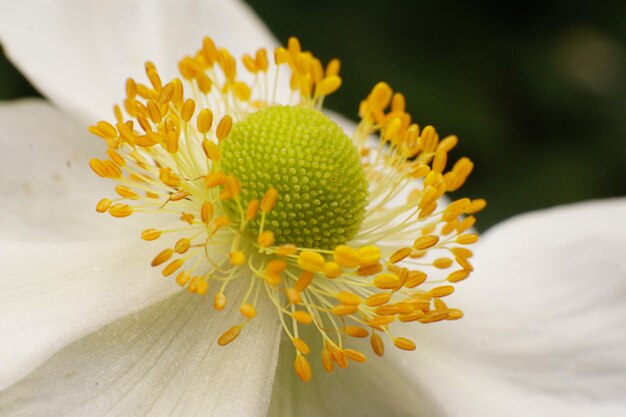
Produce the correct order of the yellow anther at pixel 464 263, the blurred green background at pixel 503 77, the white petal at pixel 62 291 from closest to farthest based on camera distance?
the white petal at pixel 62 291 → the yellow anther at pixel 464 263 → the blurred green background at pixel 503 77

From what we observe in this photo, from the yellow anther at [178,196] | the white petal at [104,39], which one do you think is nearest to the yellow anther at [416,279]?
the yellow anther at [178,196]

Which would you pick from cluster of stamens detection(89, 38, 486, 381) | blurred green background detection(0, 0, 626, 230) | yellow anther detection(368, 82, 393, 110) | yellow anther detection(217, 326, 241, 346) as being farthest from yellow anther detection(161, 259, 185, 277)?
blurred green background detection(0, 0, 626, 230)

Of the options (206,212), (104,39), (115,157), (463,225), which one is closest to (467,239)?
(463,225)

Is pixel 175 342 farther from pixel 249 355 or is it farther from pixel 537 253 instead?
pixel 537 253

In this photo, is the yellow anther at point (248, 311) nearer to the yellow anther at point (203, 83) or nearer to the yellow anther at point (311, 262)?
the yellow anther at point (311, 262)

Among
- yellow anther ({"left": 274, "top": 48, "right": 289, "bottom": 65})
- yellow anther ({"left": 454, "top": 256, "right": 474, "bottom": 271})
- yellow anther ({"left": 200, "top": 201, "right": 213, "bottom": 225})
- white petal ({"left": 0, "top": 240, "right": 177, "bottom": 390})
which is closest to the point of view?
white petal ({"left": 0, "top": 240, "right": 177, "bottom": 390})

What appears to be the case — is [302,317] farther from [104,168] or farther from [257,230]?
[104,168]

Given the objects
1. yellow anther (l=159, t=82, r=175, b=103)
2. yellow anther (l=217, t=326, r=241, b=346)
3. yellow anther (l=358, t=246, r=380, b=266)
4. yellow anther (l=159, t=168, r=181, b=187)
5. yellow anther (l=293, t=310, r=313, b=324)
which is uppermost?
yellow anther (l=159, t=82, r=175, b=103)

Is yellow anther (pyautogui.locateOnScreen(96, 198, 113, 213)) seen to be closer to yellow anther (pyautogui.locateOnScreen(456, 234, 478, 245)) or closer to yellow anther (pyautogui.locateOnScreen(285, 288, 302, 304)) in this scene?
yellow anther (pyautogui.locateOnScreen(285, 288, 302, 304))
